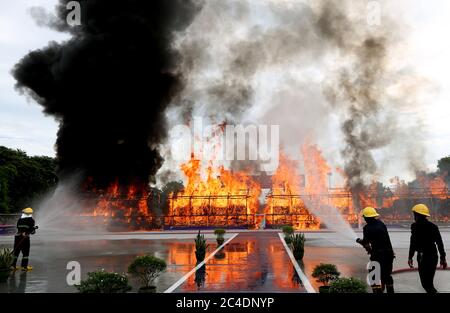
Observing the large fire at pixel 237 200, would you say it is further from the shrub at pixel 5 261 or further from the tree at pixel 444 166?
the tree at pixel 444 166

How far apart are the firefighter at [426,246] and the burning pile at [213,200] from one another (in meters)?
34.1

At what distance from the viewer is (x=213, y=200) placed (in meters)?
45.0

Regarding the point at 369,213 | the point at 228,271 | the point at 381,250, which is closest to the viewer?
the point at 381,250

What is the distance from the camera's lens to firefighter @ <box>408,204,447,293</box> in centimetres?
810

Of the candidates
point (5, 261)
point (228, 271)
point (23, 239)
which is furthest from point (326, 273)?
point (23, 239)

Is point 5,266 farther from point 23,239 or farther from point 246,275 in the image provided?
point 246,275

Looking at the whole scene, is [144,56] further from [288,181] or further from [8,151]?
[8,151]

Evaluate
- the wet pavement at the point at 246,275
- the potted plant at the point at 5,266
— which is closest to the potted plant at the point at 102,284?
the wet pavement at the point at 246,275

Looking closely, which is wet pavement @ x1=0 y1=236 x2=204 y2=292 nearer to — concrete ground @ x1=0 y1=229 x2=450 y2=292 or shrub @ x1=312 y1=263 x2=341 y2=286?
concrete ground @ x1=0 y1=229 x2=450 y2=292

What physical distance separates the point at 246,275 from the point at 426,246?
17.8ft

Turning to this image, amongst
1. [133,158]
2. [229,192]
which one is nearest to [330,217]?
[229,192]

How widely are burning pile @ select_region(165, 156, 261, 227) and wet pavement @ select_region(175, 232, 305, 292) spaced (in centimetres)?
2653

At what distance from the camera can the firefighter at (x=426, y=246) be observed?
8102 mm

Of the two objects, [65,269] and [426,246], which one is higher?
[426,246]
